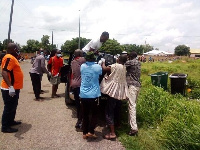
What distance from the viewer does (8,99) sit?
470 cm

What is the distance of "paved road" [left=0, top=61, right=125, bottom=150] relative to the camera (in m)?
4.11

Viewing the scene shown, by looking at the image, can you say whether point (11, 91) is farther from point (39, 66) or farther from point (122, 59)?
point (39, 66)

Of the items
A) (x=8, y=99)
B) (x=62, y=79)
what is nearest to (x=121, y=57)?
(x=8, y=99)

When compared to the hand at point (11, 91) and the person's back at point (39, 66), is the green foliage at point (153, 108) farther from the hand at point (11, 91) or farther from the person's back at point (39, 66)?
the person's back at point (39, 66)

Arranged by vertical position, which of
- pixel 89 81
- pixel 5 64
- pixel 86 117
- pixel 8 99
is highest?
pixel 5 64

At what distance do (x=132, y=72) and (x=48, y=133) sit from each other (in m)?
2.21

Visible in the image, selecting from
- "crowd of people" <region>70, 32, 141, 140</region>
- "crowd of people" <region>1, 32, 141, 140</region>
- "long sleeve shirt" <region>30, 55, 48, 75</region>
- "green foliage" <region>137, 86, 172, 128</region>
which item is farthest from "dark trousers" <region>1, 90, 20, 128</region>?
"green foliage" <region>137, 86, 172, 128</region>

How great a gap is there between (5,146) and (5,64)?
1593 millimetres

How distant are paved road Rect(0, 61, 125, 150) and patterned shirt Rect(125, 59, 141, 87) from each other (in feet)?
4.13

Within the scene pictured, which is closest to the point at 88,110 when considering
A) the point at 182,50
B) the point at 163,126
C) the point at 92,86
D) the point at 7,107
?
the point at 92,86

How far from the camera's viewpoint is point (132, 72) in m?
4.95

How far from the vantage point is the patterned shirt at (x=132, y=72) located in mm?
4926

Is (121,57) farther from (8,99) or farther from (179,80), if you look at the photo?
(179,80)

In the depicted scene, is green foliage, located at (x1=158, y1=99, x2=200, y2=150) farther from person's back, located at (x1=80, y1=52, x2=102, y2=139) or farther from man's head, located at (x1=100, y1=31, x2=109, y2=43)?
man's head, located at (x1=100, y1=31, x2=109, y2=43)
